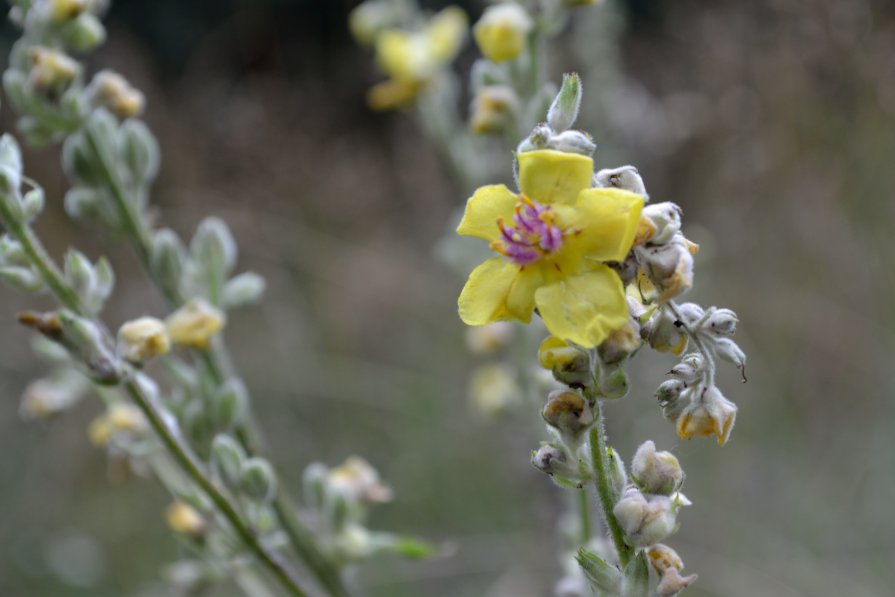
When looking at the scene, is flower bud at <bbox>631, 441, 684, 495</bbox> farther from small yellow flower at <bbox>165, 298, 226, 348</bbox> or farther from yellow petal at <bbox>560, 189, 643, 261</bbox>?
small yellow flower at <bbox>165, 298, 226, 348</bbox>

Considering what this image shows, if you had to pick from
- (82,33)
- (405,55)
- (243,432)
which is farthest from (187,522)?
(405,55)

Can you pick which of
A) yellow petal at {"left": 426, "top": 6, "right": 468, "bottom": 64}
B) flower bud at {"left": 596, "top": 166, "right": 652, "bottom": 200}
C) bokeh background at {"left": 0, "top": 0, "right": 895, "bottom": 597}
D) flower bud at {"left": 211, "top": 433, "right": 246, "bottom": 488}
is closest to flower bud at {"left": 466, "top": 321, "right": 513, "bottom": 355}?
bokeh background at {"left": 0, "top": 0, "right": 895, "bottom": 597}

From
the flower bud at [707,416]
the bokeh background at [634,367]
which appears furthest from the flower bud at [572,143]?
the bokeh background at [634,367]

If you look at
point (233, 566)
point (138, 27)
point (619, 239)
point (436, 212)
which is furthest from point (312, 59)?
point (619, 239)

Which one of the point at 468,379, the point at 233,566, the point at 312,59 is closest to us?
the point at 233,566

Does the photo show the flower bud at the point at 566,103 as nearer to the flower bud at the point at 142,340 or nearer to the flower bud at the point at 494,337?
the flower bud at the point at 142,340

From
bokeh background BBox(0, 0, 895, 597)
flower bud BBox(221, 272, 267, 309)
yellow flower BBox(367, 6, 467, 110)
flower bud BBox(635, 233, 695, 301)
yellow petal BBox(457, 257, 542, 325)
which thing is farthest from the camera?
bokeh background BBox(0, 0, 895, 597)

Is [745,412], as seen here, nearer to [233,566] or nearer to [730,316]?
[233,566]

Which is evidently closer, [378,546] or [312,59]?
[378,546]
